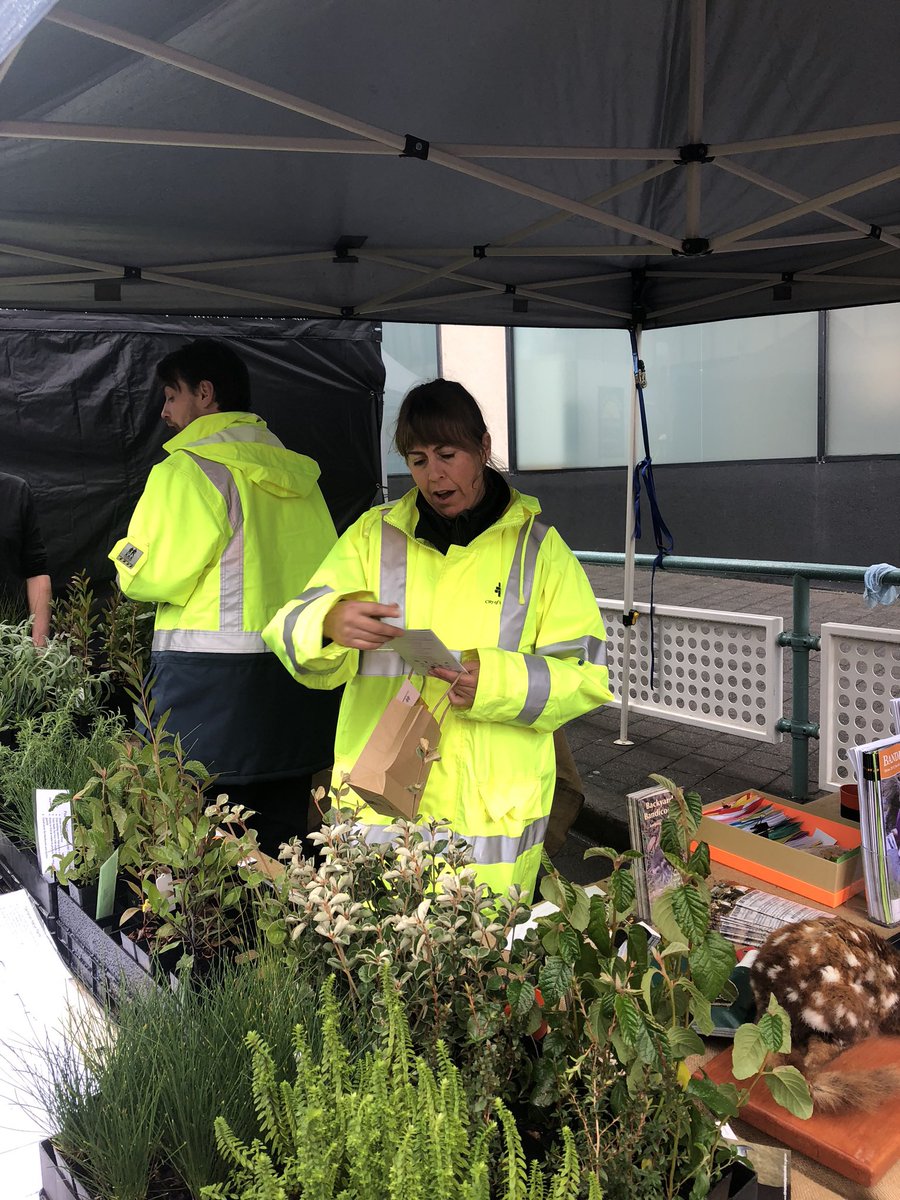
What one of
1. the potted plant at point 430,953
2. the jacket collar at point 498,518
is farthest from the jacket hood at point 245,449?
the potted plant at point 430,953

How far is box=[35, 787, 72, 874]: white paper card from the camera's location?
174cm

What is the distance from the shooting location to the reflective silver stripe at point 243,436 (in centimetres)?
284

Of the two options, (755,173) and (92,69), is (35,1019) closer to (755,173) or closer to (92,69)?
(92,69)

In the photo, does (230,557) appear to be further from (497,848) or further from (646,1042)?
(646,1042)

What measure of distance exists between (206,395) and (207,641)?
2.68 feet

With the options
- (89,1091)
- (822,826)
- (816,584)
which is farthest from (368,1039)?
(816,584)

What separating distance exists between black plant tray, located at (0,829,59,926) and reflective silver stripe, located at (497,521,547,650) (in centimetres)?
106

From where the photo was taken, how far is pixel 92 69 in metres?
1.95

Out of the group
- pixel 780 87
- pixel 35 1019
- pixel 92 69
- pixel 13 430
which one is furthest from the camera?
pixel 13 430

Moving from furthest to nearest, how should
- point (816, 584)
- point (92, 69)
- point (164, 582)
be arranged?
point (816, 584) → point (164, 582) → point (92, 69)

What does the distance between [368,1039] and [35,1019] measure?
0.71 metres

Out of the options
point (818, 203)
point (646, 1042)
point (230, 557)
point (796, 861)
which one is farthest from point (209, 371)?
point (646, 1042)

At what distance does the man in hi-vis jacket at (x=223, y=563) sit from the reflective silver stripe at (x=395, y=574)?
0.81 meters

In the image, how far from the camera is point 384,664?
2.14 m
